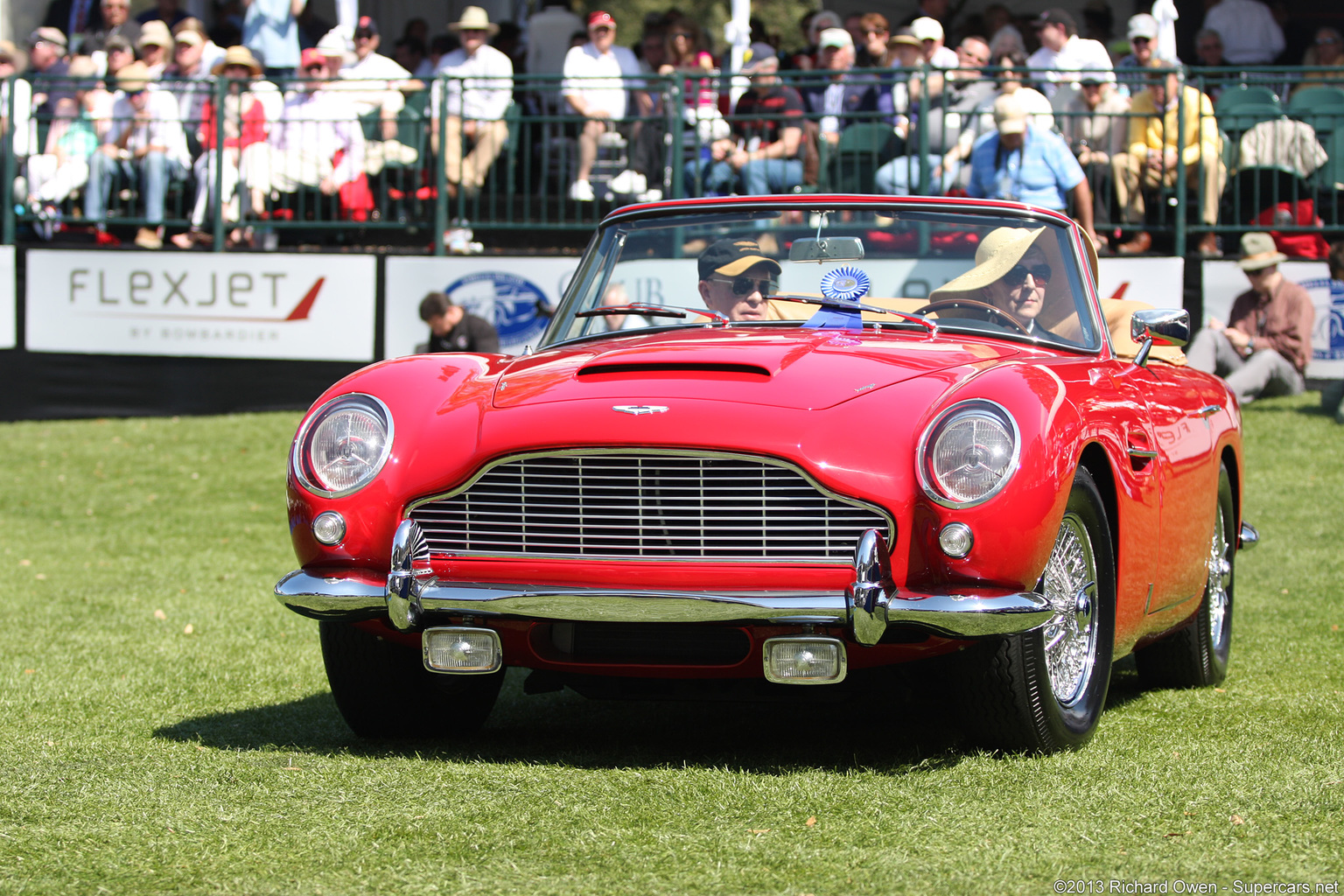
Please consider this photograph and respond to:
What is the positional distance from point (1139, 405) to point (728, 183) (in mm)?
8701

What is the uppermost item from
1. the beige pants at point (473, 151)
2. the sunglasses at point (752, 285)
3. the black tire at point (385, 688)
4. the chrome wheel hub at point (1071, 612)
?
the beige pants at point (473, 151)

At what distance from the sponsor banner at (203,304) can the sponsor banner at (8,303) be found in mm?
143

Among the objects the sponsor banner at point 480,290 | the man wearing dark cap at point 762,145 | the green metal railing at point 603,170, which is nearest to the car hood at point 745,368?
the green metal railing at point 603,170

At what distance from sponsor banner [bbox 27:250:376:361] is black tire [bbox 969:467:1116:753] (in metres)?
10.0

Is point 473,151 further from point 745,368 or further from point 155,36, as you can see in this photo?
point 745,368

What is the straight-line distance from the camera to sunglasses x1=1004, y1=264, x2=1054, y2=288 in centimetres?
510

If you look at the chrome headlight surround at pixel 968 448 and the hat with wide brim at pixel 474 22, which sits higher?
the hat with wide brim at pixel 474 22

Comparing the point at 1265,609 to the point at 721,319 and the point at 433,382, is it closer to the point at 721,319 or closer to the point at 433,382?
the point at 721,319

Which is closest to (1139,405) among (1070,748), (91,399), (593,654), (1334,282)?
(1070,748)

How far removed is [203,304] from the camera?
14.0 metres

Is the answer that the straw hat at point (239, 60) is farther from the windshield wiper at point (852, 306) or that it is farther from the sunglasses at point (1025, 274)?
the sunglasses at point (1025, 274)

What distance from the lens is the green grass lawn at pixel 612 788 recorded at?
10.4ft

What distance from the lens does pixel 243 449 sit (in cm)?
1260

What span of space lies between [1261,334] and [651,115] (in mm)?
5225
